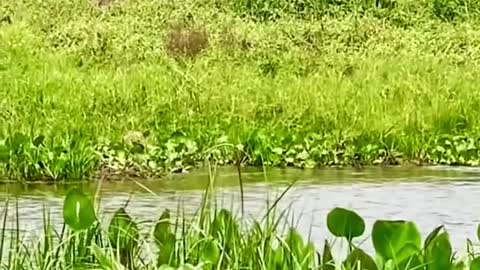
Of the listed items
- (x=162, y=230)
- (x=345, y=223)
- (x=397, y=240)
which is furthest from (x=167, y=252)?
(x=397, y=240)

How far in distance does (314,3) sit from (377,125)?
6466mm

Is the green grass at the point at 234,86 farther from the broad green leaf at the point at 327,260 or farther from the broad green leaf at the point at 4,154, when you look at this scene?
the broad green leaf at the point at 327,260

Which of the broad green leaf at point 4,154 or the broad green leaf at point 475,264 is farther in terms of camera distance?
the broad green leaf at point 4,154

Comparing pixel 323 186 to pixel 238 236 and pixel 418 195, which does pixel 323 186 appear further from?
pixel 238 236

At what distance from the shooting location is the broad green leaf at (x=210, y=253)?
320 centimetres

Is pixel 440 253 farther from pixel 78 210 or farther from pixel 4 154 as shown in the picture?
pixel 4 154

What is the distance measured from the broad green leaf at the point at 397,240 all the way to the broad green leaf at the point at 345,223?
11 centimetres

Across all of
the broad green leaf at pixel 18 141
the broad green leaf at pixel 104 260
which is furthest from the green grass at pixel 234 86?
the broad green leaf at pixel 104 260

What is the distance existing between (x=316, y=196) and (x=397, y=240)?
297 centimetres

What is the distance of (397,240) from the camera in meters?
3.00

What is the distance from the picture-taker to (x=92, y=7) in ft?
46.8

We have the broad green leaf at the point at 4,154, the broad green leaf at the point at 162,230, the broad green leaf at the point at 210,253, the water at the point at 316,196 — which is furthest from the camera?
the broad green leaf at the point at 4,154

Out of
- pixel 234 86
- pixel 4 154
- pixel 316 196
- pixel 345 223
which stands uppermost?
pixel 234 86

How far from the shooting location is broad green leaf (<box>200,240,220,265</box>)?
320 centimetres
